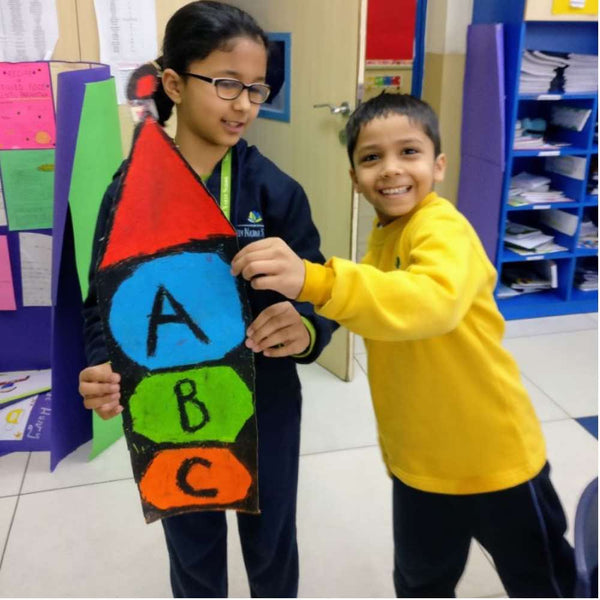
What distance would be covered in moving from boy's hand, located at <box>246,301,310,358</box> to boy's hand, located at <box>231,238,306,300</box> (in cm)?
13

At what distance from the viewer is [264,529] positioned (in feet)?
3.98

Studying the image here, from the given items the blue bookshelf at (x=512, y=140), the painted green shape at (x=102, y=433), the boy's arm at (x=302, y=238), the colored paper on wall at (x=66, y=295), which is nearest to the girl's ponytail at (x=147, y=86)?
the boy's arm at (x=302, y=238)

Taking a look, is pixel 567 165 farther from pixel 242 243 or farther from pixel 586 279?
pixel 242 243

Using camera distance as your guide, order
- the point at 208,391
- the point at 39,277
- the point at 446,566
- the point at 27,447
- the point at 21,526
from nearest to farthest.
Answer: the point at 208,391 < the point at 446,566 < the point at 21,526 < the point at 27,447 < the point at 39,277

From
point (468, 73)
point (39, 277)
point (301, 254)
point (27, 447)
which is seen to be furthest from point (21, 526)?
point (468, 73)

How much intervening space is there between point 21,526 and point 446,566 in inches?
51.5

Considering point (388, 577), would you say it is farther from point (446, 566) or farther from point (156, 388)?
point (156, 388)

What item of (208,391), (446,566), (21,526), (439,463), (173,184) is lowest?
(21,526)

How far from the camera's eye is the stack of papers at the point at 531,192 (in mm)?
3189

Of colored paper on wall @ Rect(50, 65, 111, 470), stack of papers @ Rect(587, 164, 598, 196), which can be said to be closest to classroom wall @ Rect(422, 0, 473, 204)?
stack of papers @ Rect(587, 164, 598, 196)

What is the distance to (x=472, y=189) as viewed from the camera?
10.8ft

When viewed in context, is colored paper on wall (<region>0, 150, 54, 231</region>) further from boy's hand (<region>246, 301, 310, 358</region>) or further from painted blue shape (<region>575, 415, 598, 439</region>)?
painted blue shape (<region>575, 415, 598, 439</region>)

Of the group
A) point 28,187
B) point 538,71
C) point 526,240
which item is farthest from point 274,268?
point 526,240

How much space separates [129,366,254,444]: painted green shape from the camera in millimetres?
978
